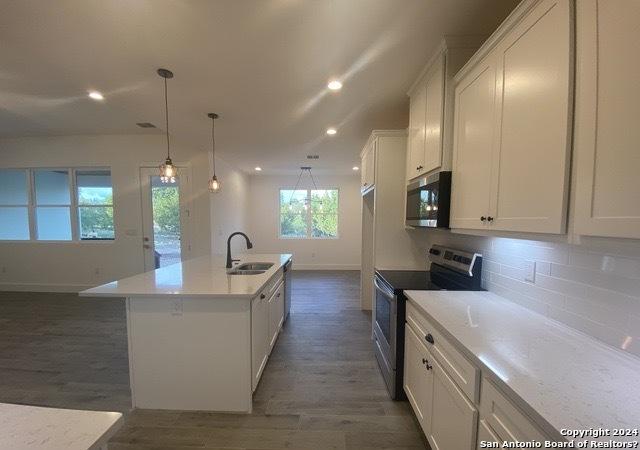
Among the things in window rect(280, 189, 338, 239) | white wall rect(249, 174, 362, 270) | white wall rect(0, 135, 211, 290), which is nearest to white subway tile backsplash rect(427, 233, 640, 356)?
white wall rect(0, 135, 211, 290)

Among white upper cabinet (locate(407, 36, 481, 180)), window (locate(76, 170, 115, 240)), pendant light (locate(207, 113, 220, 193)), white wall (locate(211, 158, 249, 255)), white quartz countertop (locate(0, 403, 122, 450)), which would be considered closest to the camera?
white quartz countertop (locate(0, 403, 122, 450))

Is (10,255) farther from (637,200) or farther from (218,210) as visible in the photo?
(637,200)

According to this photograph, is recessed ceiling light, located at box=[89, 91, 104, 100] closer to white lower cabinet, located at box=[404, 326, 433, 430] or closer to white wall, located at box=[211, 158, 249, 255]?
white wall, located at box=[211, 158, 249, 255]

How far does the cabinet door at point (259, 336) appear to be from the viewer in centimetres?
200

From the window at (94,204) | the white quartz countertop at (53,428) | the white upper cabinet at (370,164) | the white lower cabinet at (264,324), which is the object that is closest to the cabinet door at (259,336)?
the white lower cabinet at (264,324)

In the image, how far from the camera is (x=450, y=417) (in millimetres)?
1271

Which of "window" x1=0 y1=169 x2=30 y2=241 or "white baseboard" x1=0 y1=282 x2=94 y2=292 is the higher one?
"window" x1=0 y1=169 x2=30 y2=241

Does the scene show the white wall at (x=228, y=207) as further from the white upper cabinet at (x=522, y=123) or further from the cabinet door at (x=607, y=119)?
the cabinet door at (x=607, y=119)

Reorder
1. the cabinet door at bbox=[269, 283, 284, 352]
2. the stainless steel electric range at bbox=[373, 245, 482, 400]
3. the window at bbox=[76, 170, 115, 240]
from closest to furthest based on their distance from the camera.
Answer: the stainless steel electric range at bbox=[373, 245, 482, 400], the cabinet door at bbox=[269, 283, 284, 352], the window at bbox=[76, 170, 115, 240]

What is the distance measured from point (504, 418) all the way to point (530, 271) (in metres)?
0.93

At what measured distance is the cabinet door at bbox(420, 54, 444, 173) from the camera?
6.30 ft

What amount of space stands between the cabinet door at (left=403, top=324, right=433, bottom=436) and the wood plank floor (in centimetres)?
25

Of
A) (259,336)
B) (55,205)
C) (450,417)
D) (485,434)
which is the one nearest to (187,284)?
(259,336)

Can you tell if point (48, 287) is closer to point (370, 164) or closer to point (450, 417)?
point (370, 164)
